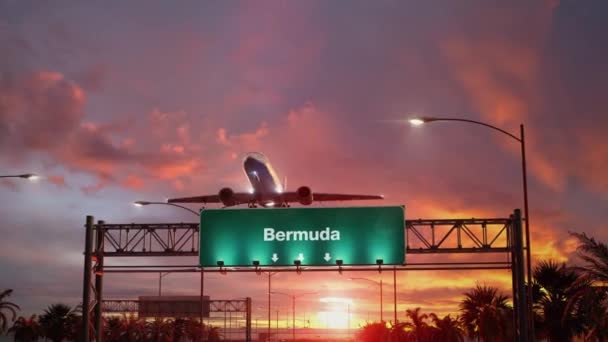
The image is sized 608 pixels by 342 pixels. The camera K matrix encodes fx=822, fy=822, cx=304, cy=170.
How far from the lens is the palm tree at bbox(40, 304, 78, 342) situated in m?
90.8

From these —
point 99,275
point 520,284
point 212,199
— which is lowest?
point 520,284

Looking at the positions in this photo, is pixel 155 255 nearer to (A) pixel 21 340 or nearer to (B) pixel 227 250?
(B) pixel 227 250


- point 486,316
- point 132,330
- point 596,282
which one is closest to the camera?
point 596,282

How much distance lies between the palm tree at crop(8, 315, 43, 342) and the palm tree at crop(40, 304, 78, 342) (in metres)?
3.02

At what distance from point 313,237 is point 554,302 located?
13.1 m

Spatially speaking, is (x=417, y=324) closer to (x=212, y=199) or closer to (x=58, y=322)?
(x=212, y=199)

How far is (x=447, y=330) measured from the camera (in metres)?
70.6

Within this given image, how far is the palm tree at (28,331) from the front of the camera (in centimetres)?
9525

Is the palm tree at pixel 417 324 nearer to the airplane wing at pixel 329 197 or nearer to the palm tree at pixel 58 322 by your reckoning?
the airplane wing at pixel 329 197

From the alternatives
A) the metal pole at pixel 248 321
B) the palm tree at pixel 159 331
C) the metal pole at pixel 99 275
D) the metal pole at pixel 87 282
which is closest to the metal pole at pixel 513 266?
the metal pole at pixel 99 275

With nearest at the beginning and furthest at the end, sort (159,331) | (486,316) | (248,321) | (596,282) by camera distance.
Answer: (596,282)
(486,316)
(248,321)
(159,331)

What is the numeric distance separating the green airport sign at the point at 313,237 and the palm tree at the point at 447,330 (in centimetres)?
3761

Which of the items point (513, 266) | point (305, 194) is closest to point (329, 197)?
point (305, 194)

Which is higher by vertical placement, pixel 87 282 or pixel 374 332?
pixel 87 282
